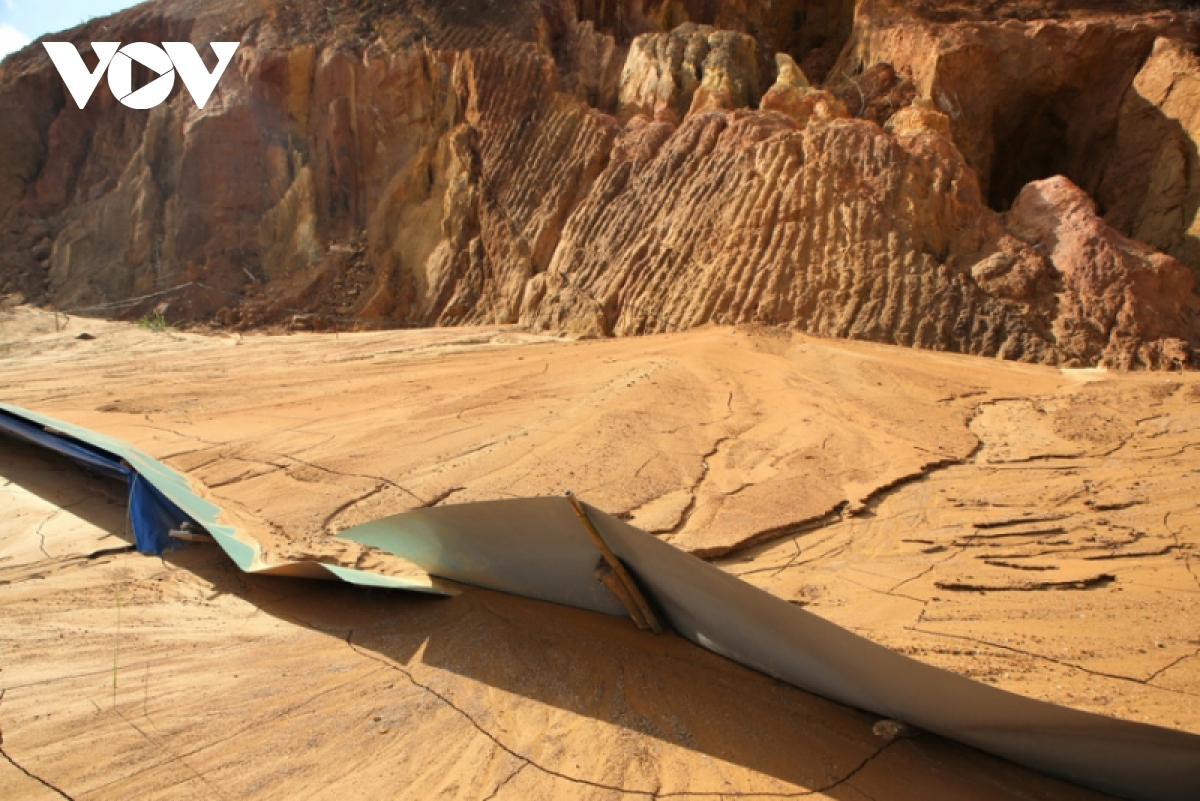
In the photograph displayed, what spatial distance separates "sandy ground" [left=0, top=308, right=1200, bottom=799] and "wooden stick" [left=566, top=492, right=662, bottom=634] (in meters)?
0.10

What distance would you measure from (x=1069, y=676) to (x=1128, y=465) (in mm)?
2600

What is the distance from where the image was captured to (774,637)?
9.31ft

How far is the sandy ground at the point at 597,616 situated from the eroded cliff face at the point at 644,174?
1619 mm

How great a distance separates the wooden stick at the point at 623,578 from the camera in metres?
2.94

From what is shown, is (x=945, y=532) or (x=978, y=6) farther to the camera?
(x=978, y=6)

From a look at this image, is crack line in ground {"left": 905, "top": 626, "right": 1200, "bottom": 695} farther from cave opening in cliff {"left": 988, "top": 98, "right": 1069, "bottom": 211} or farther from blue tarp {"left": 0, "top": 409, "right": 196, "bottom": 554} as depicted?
cave opening in cliff {"left": 988, "top": 98, "right": 1069, "bottom": 211}

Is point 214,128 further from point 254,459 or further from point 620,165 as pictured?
point 254,459

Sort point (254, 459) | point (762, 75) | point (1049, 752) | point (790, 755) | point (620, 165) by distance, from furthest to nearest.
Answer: point (762, 75)
point (620, 165)
point (254, 459)
point (790, 755)
point (1049, 752)

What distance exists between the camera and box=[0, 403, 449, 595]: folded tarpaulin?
3.66 m

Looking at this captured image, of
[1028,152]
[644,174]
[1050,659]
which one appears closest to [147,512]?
[1050,659]

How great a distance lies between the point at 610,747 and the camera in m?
2.71

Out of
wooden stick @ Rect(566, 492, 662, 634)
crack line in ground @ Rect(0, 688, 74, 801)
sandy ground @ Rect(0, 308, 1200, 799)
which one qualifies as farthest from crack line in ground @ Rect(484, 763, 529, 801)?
crack line in ground @ Rect(0, 688, 74, 801)

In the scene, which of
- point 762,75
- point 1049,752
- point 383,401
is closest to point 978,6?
point 762,75

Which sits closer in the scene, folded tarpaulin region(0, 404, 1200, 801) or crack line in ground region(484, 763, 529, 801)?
folded tarpaulin region(0, 404, 1200, 801)
